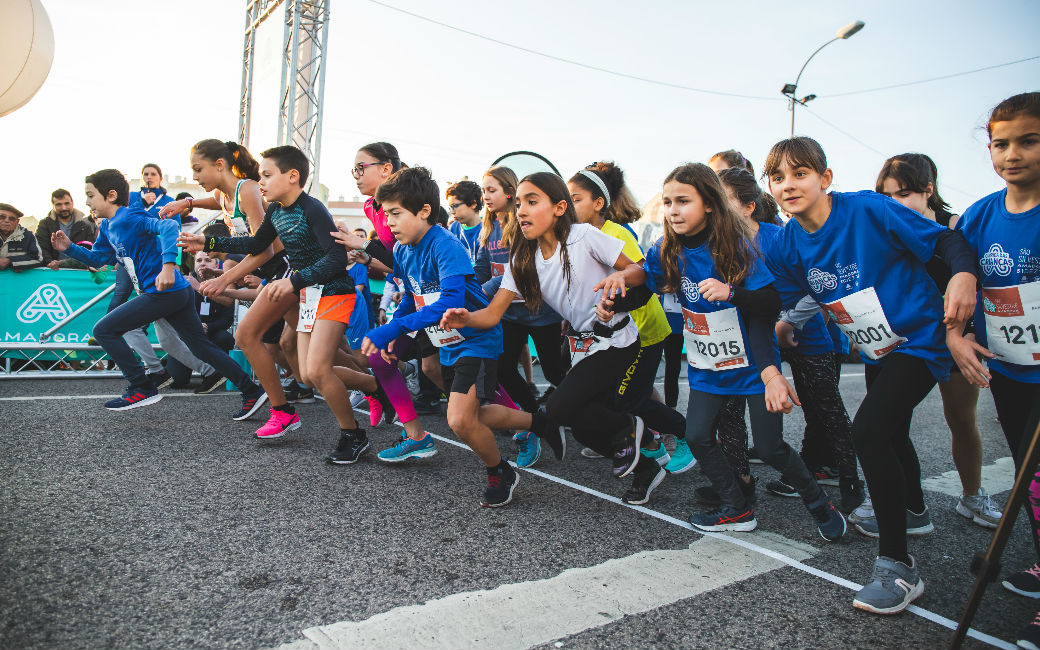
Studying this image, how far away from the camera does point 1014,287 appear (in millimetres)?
2219

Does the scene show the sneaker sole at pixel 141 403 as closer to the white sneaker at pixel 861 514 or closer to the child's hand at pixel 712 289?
the child's hand at pixel 712 289

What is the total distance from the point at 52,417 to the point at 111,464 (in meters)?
1.59

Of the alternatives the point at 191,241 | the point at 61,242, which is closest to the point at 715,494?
the point at 191,241

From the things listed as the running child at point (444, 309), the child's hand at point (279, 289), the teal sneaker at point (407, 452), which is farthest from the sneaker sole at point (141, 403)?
the running child at point (444, 309)

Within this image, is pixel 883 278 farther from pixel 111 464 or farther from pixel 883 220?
pixel 111 464

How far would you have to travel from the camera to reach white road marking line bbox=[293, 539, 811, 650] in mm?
1851

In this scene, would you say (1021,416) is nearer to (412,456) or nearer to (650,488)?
(650,488)

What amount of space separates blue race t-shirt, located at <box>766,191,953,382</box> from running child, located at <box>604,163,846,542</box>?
0.93ft

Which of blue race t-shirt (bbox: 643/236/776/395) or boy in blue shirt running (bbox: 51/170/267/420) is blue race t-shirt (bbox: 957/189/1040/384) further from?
boy in blue shirt running (bbox: 51/170/267/420)

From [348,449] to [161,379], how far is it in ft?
12.1

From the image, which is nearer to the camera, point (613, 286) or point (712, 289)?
point (712, 289)

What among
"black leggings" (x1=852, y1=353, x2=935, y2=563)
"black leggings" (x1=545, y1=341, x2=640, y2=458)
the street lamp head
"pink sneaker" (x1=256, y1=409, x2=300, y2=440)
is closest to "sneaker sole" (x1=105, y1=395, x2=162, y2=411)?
"pink sneaker" (x1=256, y1=409, x2=300, y2=440)

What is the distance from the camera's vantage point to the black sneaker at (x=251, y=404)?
488cm

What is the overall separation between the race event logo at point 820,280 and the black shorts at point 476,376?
5.31 feet
